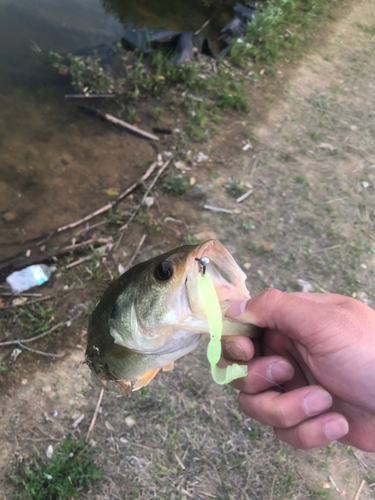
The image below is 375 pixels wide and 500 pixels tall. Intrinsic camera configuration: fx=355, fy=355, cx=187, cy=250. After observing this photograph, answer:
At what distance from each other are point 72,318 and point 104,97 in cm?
344

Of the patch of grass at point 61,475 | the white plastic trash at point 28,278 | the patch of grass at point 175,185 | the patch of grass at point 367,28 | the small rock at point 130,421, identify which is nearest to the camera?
the patch of grass at point 61,475

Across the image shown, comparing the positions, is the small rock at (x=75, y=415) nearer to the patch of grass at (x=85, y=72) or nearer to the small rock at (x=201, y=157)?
the small rock at (x=201, y=157)

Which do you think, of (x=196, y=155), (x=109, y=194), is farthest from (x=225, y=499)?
(x=196, y=155)

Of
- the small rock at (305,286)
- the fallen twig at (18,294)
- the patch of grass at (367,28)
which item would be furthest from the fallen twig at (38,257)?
the patch of grass at (367,28)

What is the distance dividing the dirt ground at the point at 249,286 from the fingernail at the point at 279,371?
1342 millimetres

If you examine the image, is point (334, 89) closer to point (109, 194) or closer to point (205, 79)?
point (205, 79)

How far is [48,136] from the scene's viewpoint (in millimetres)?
4621

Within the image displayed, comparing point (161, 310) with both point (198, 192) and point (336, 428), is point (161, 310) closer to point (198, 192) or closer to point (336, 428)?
point (336, 428)

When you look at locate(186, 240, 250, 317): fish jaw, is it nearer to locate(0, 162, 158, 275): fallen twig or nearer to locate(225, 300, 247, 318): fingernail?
locate(225, 300, 247, 318): fingernail

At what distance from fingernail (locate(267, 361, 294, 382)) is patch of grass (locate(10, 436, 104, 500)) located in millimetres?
1592

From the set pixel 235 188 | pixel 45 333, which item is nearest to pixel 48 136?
pixel 235 188

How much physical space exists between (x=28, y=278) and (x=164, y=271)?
93.6 inches

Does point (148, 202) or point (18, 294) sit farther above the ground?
point (148, 202)

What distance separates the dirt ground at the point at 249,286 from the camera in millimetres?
2598
